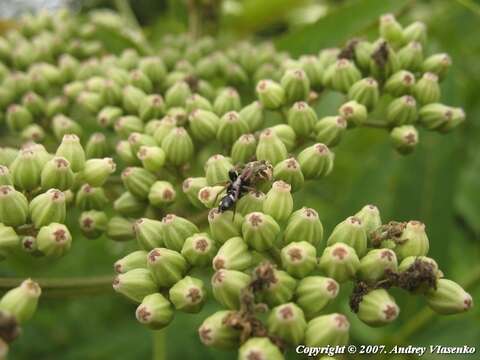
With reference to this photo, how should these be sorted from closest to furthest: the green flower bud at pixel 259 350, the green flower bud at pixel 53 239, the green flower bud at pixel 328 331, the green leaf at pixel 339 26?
the green flower bud at pixel 259 350
the green flower bud at pixel 328 331
the green flower bud at pixel 53 239
the green leaf at pixel 339 26

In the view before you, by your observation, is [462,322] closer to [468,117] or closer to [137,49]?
[468,117]

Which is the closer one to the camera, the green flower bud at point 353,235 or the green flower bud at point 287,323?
the green flower bud at point 287,323

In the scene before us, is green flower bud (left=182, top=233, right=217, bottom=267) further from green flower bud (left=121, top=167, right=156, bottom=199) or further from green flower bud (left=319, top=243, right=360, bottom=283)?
green flower bud (left=121, top=167, right=156, bottom=199)

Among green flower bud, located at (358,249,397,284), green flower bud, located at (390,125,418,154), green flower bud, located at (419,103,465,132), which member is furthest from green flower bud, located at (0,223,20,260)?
green flower bud, located at (419,103,465,132)

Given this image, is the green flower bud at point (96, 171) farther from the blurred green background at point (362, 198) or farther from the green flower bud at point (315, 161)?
the blurred green background at point (362, 198)

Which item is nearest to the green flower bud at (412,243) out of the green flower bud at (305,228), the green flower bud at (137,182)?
the green flower bud at (305,228)
